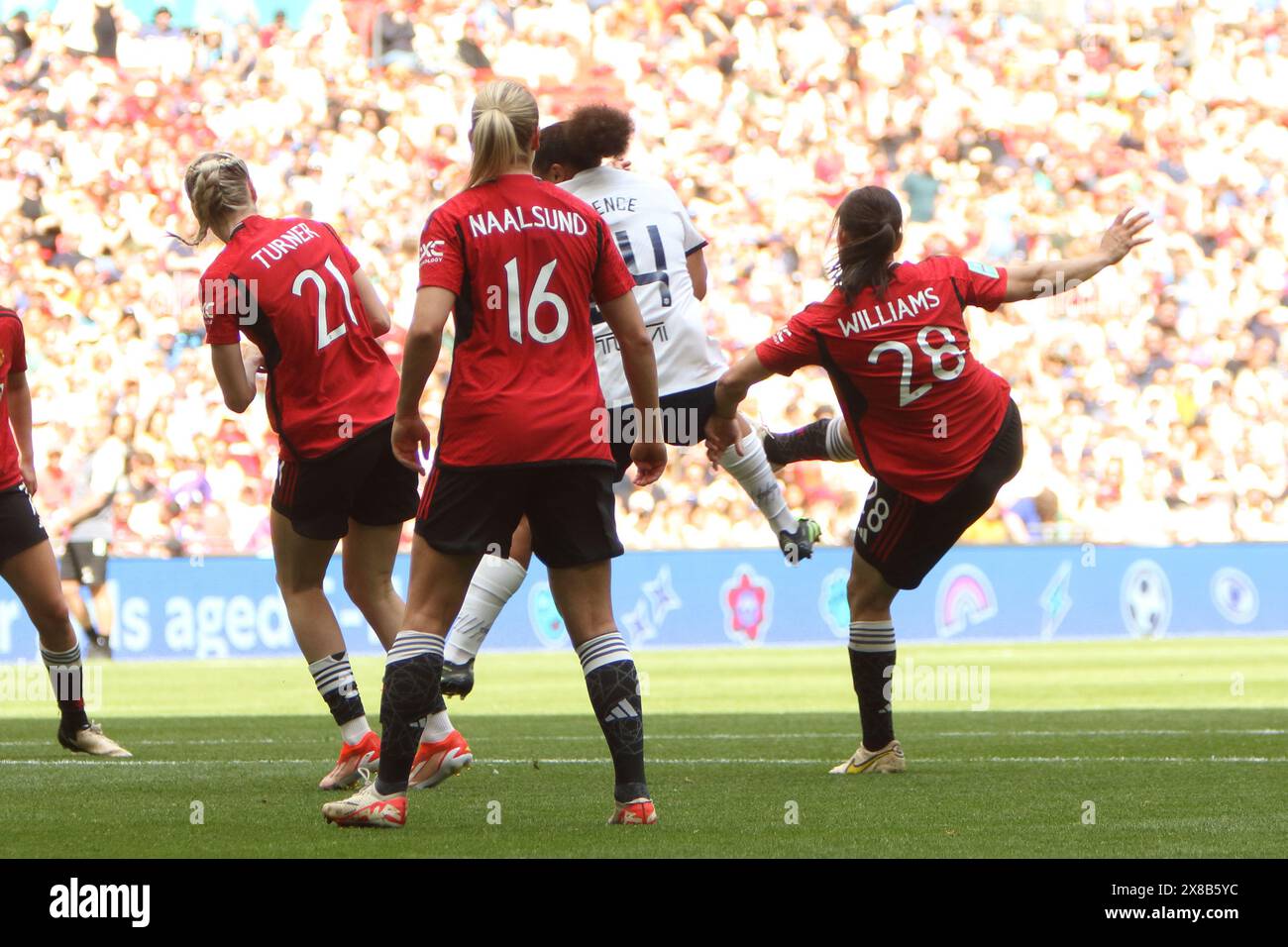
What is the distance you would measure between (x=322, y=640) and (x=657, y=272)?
212 centimetres

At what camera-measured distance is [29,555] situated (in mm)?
8461

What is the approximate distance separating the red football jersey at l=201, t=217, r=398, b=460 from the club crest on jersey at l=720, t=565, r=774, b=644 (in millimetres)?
12638

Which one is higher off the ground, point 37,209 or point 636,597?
point 37,209

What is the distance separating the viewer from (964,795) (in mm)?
6820

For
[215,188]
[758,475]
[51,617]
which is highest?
[215,188]

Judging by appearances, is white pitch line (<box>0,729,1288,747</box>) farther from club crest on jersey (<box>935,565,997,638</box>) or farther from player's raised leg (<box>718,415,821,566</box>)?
club crest on jersey (<box>935,565,997,638</box>)

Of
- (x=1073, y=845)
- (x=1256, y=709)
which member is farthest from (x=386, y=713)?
(x=1256, y=709)

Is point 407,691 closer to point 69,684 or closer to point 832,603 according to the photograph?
point 69,684

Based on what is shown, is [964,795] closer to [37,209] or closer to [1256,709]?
[1256,709]

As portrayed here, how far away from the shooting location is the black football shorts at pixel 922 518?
7684 millimetres

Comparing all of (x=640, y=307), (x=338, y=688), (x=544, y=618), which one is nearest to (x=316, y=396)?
(x=338, y=688)
